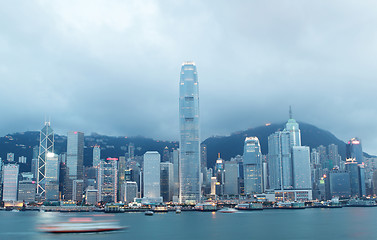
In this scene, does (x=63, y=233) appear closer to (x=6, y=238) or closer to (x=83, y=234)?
(x=83, y=234)

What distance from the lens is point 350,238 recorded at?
321 feet

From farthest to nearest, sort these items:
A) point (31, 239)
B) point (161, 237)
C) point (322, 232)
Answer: point (322, 232) → point (161, 237) → point (31, 239)

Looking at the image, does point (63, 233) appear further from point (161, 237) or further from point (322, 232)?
point (322, 232)

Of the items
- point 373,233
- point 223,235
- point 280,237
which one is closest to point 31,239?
point 223,235

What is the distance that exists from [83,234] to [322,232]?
204ft

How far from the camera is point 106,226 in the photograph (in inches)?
4419

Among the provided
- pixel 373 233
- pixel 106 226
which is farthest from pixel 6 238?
pixel 373 233

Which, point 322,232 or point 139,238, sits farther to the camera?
point 322,232

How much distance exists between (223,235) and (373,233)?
3866 cm

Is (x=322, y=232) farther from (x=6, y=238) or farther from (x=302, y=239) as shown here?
(x=6, y=238)

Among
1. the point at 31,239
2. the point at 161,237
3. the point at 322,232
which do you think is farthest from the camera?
the point at 322,232

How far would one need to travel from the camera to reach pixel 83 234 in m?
103

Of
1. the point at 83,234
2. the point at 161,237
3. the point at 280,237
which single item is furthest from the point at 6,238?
the point at 280,237

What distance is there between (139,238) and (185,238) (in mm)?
10841
